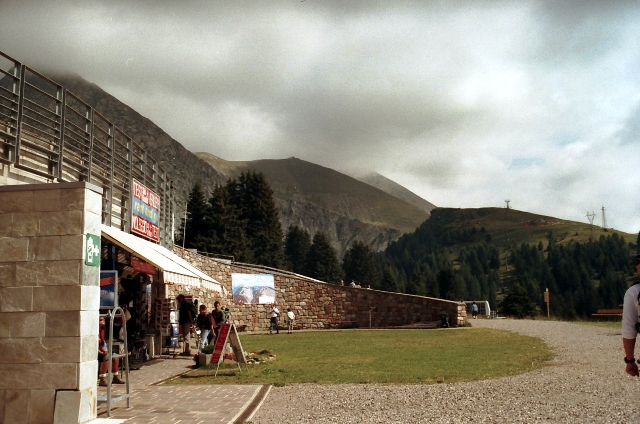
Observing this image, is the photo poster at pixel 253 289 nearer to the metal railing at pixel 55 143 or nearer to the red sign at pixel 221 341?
the metal railing at pixel 55 143

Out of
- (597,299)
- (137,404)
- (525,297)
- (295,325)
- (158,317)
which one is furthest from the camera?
(597,299)

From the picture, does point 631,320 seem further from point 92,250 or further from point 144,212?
point 144,212

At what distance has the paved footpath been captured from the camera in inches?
294

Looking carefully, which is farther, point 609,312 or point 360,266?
point 360,266

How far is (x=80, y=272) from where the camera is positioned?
713cm

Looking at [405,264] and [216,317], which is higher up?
[405,264]

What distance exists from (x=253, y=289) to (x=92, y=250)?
29.5 meters

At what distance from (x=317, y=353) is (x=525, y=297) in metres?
69.2

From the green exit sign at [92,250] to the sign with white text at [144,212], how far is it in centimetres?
876

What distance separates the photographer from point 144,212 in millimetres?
17297

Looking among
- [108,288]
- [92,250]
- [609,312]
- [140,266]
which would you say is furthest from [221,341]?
[609,312]

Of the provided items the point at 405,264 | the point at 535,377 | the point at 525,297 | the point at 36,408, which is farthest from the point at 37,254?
the point at 405,264

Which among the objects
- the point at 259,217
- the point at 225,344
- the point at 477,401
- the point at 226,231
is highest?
the point at 259,217

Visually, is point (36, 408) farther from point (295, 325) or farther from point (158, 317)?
point (295, 325)
